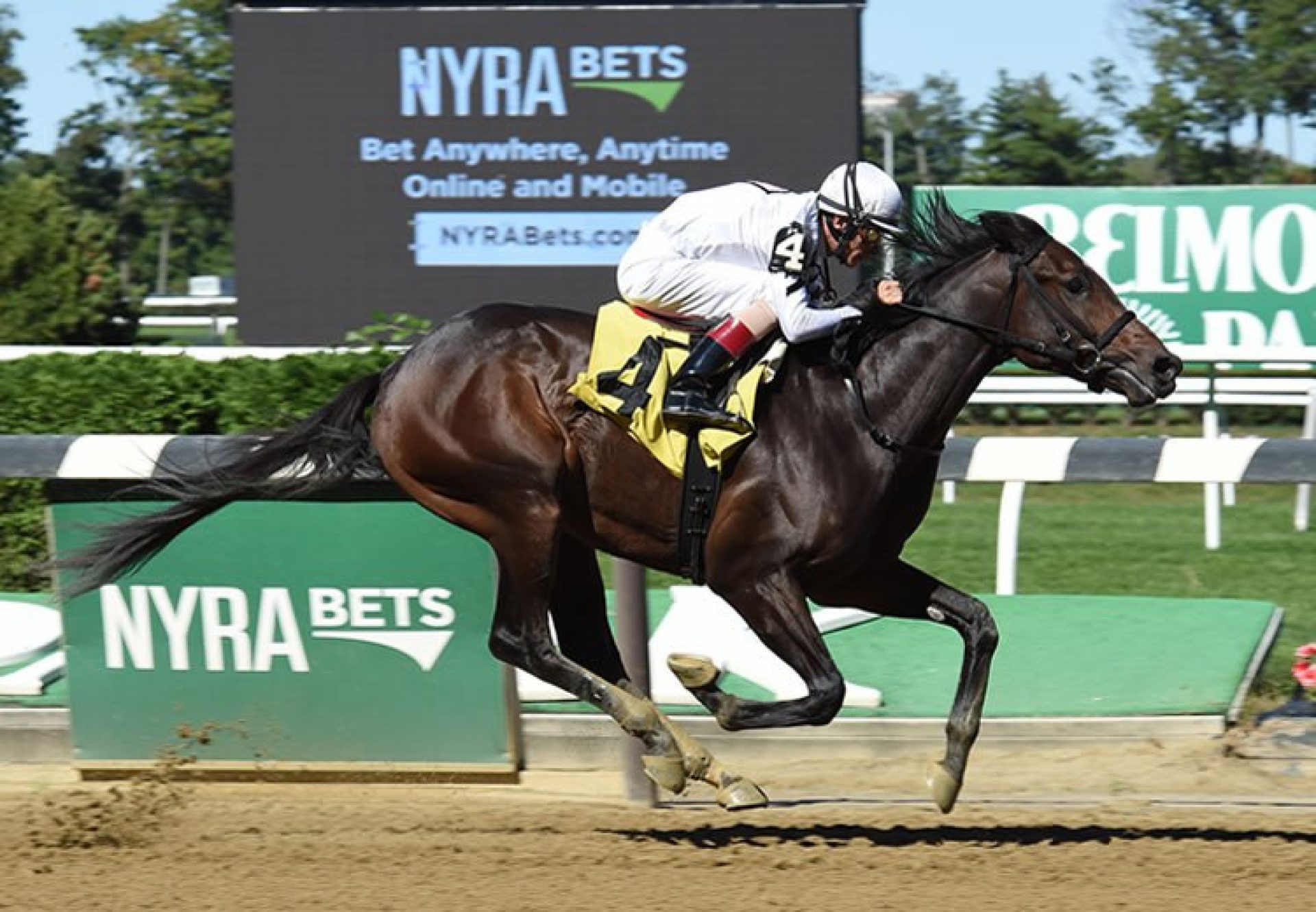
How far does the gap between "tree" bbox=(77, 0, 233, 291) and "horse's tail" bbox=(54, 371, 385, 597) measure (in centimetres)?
3315

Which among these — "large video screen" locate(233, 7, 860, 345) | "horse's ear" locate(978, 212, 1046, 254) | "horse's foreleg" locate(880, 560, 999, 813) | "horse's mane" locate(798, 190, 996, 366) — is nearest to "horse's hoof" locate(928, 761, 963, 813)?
"horse's foreleg" locate(880, 560, 999, 813)

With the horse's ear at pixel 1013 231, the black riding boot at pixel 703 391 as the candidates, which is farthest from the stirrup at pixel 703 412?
the horse's ear at pixel 1013 231

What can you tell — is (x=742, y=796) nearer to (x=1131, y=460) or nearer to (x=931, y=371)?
(x=931, y=371)

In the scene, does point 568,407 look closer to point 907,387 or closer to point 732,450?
point 732,450

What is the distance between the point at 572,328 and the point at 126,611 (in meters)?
1.62

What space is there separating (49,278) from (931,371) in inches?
474

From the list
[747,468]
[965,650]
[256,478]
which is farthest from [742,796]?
[256,478]

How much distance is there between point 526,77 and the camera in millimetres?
15586

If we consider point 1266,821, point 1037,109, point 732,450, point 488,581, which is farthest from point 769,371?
point 1037,109

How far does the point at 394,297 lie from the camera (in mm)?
15609

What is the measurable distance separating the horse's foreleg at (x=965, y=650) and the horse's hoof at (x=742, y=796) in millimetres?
445

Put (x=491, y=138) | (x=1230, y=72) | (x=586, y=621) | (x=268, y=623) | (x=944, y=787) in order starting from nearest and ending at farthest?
(x=944, y=787)
(x=586, y=621)
(x=268, y=623)
(x=491, y=138)
(x=1230, y=72)

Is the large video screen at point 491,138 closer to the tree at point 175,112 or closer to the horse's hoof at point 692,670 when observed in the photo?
the horse's hoof at point 692,670

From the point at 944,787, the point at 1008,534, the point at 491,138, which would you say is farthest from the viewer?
the point at 491,138
